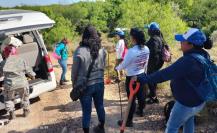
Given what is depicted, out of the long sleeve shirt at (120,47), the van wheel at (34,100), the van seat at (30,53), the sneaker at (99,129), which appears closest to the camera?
the sneaker at (99,129)

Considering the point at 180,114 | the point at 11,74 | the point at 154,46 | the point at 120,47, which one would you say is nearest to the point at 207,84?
the point at 180,114

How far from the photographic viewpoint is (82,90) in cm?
621

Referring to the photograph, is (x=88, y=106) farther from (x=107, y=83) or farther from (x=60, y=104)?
(x=107, y=83)

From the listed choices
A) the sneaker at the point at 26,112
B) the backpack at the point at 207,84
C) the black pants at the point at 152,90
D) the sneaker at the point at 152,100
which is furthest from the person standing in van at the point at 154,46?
the backpack at the point at 207,84

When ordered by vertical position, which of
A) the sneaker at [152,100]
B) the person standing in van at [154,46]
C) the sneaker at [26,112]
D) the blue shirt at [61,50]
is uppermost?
the person standing in van at [154,46]

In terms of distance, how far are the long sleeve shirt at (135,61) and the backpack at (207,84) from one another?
6.23 ft

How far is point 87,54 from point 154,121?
6.55 feet

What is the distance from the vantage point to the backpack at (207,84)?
191 inches

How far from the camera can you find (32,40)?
898 centimetres

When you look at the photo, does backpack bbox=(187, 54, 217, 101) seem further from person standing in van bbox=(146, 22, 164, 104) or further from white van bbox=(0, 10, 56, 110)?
white van bbox=(0, 10, 56, 110)

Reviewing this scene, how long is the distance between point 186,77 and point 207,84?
0.92 ft

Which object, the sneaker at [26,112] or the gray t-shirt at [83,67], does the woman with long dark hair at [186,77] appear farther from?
the sneaker at [26,112]

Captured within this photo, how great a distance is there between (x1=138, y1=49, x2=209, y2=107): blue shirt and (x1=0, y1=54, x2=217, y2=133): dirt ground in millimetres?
2016

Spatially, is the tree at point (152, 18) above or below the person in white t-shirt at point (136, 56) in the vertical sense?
below
